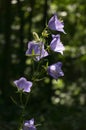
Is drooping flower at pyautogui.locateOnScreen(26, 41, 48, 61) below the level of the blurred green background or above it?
below

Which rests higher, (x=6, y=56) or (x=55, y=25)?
(x=6, y=56)

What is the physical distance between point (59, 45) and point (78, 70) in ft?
15.5

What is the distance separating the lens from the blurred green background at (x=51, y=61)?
18.0 ft

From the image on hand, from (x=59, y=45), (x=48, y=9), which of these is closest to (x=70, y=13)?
(x=48, y=9)

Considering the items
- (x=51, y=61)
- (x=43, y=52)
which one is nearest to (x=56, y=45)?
(x=43, y=52)

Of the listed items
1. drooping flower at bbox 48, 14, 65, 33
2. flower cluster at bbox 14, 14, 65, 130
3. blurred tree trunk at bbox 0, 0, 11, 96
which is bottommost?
flower cluster at bbox 14, 14, 65, 130

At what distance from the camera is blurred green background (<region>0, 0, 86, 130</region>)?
5.48 meters

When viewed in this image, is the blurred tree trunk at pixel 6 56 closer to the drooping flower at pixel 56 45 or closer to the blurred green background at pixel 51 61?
the blurred green background at pixel 51 61

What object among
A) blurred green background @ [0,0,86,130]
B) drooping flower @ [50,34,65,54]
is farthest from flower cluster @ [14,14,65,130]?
blurred green background @ [0,0,86,130]

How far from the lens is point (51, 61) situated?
5.91m

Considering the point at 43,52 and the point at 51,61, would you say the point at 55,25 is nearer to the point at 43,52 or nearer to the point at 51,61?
the point at 43,52

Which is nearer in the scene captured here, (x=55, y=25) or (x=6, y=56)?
(x=55, y=25)

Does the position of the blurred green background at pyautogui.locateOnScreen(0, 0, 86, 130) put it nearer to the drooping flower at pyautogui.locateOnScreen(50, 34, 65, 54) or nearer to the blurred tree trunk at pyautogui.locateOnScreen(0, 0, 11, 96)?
the blurred tree trunk at pyautogui.locateOnScreen(0, 0, 11, 96)

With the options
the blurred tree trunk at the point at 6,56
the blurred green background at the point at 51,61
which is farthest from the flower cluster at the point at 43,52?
the blurred tree trunk at the point at 6,56
